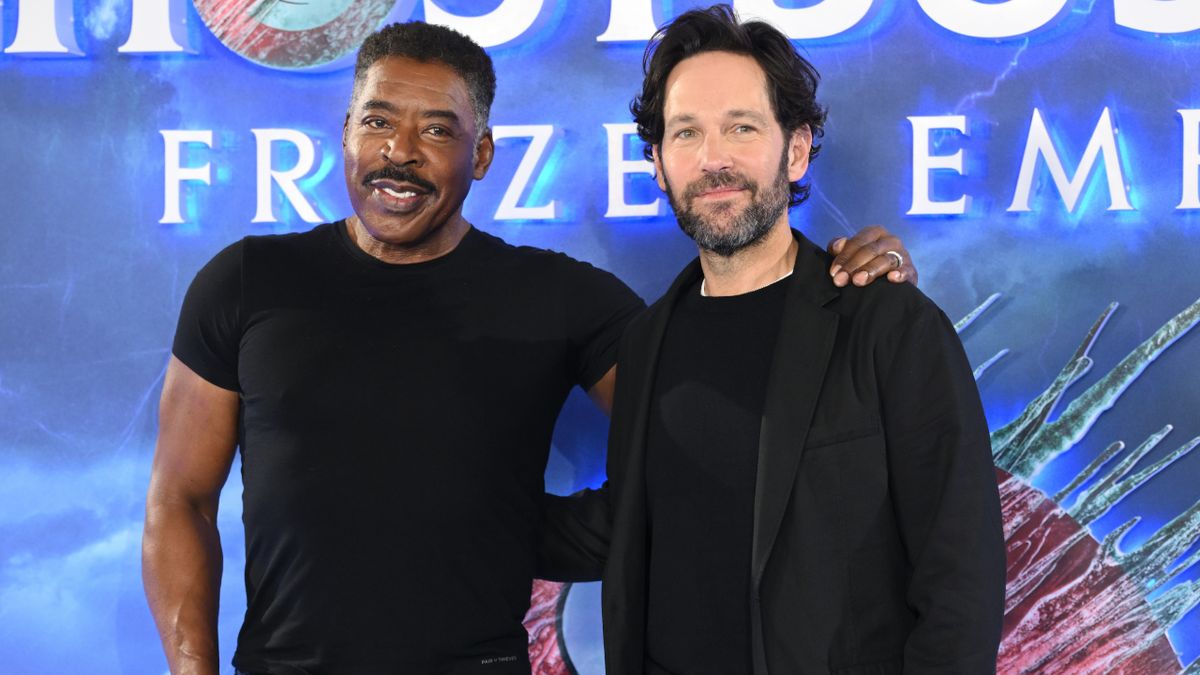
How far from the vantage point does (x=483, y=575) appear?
7.08ft

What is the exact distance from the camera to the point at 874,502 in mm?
1846

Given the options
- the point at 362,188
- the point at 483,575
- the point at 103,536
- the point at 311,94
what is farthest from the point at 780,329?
the point at 103,536

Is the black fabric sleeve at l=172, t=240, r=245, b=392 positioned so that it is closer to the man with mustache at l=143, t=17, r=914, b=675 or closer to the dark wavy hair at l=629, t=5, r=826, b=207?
the man with mustache at l=143, t=17, r=914, b=675

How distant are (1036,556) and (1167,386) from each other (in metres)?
0.50

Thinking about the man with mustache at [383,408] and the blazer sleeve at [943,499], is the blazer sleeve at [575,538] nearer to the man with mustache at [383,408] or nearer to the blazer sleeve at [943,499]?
the man with mustache at [383,408]

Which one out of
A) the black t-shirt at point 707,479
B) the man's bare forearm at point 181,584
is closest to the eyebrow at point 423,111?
the black t-shirt at point 707,479

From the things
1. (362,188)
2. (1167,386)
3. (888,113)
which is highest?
(888,113)

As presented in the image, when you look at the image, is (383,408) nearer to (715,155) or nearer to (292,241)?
(292,241)

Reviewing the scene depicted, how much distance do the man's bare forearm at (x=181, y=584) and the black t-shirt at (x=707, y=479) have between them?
2.82ft

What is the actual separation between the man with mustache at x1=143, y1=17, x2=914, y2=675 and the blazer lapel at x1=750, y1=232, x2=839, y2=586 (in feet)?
0.39

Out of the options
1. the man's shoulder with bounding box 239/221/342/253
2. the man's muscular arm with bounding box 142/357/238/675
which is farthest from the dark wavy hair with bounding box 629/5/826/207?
the man's muscular arm with bounding box 142/357/238/675

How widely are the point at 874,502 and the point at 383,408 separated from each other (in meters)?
0.90

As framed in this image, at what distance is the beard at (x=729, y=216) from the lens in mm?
2037

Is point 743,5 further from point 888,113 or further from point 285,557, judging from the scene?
point 285,557
